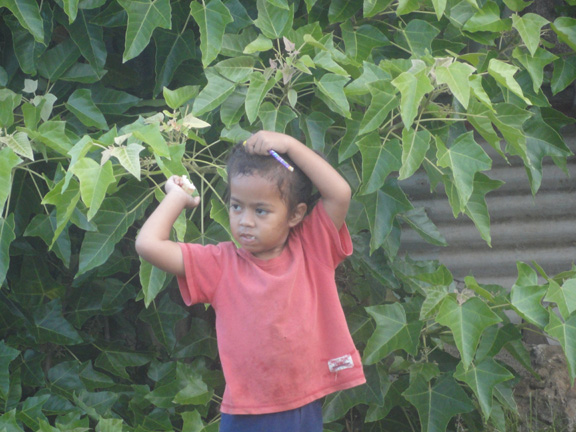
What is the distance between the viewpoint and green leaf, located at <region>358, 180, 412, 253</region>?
2646 millimetres

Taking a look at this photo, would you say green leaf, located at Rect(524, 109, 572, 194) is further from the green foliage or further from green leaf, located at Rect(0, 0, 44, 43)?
green leaf, located at Rect(0, 0, 44, 43)

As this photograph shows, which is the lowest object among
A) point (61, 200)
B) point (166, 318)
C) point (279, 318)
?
point (166, 318)

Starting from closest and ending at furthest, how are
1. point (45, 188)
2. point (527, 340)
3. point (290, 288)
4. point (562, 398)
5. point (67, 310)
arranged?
point (290, 288) → point (45, 188) → point (67, 310) → point (562, 398) → point (527, 340)

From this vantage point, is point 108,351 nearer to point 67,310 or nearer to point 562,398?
point 67,310

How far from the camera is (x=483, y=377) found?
265 cm

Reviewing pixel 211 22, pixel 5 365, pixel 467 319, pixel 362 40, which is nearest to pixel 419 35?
pixel 362 40

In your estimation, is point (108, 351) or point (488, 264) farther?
point (488, 264)

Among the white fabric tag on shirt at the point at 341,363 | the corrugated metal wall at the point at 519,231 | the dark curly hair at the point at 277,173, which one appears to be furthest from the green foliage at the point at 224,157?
the corrugated metal wall at the point at 519,231

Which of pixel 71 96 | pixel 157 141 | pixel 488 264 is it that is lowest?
pixel 488 264

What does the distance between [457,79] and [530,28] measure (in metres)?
0.63

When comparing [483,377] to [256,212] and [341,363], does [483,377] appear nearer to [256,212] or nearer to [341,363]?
[341,363]

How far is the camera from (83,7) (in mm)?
2688

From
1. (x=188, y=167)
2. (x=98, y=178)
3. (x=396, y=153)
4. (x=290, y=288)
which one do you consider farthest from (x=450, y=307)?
(x=98, y=178)

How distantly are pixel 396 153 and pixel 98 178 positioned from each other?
2.78ft
